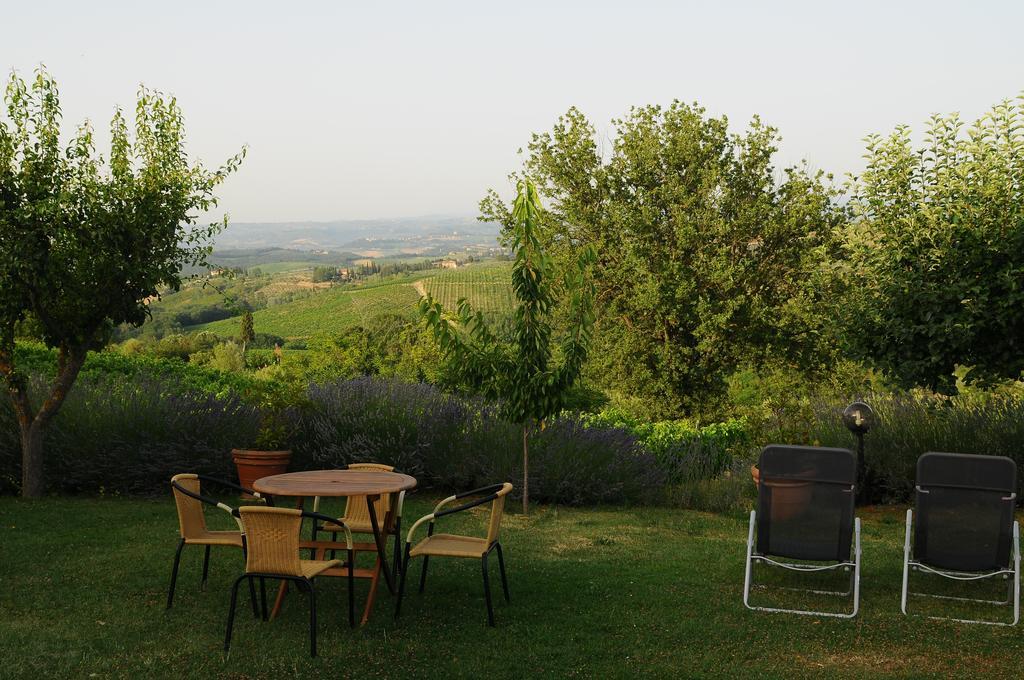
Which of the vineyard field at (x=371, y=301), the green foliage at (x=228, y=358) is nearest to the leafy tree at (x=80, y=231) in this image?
the green foliage at (x=228, y=358)

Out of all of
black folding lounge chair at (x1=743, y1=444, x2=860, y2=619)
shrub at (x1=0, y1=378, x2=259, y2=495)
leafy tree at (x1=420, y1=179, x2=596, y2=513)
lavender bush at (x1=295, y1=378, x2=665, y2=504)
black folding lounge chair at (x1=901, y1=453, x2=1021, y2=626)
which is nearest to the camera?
black folding lounge chair at (x1=901, y1=453, x2=1021, y2=626)

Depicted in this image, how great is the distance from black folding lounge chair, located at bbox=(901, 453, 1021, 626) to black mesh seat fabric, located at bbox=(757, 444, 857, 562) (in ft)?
1.32

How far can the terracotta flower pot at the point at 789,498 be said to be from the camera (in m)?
6.04

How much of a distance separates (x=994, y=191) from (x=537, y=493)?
6.37 m

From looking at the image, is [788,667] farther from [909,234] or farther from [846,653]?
[909,234]

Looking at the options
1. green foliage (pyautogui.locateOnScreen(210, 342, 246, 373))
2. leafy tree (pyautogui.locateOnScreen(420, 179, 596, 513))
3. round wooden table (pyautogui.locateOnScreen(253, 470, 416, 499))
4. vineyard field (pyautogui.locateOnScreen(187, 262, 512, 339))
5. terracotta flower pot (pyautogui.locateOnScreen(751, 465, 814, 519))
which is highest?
leafy tree (pyautogui.locateOnScreen(420, 179, 596, 513))

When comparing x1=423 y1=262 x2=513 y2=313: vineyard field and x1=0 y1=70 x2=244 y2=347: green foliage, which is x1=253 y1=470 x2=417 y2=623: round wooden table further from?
x1=423 y1=262 x2=513 y2=313: vineyard field

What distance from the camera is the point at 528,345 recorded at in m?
9.12

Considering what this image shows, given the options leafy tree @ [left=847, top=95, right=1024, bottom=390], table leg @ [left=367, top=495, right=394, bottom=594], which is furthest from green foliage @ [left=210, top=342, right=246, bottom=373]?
table leg @ [left=367, top=495, right=394, bottom=594]

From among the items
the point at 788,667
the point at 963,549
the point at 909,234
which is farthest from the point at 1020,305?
the point at 788,667

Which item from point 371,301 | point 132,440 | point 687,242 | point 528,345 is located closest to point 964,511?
point 528,345

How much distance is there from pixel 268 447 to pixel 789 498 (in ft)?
19.7

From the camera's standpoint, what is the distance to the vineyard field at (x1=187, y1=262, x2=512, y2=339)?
49219mm

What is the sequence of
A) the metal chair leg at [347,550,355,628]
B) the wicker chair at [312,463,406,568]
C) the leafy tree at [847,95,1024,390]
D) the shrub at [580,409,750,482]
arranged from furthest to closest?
the shrub at [580,409,750,482], the leafy tree at [847,95,1024,390], the wicker chair at [312,463,406,568], the metal chair leg at [347,550,355,628]
